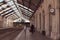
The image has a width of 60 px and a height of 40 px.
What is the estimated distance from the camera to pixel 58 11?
41.2 ft

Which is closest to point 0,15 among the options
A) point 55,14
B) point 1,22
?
point 1,22

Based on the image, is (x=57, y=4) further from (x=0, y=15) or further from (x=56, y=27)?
(x=0, y=15)

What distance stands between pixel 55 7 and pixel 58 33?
2061mm

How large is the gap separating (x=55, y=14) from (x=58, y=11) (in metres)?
0.39

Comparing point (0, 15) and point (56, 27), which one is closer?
point (56, 27)

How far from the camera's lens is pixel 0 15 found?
4309 centimetres

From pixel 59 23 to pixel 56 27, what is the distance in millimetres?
403

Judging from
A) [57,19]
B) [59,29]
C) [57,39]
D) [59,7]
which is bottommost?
[57,39]

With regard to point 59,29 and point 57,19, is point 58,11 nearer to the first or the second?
point 57,19

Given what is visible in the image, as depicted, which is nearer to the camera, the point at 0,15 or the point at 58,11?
the point at 58,11

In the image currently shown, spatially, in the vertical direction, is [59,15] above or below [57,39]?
above

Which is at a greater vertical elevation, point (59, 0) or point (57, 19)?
point (59, 0)

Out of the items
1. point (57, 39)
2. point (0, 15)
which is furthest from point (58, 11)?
point (0, 15)

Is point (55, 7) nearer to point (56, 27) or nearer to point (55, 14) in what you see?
point (55, 14)
